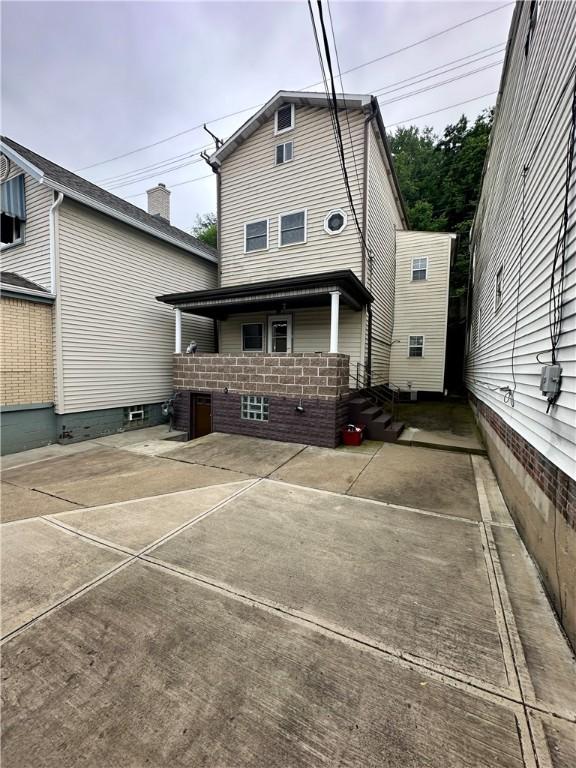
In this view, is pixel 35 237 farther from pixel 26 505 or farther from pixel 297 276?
pixel 26 505

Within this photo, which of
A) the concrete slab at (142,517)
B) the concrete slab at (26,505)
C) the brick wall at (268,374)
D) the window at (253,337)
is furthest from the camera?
the window at (253,337)

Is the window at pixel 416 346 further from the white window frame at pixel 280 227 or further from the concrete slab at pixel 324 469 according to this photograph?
the concrete slab at pixel 324 469

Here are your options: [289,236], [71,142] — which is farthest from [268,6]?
[71,142]

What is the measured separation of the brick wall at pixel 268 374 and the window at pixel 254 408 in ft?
0.64

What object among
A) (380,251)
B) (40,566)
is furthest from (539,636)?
(380,251)

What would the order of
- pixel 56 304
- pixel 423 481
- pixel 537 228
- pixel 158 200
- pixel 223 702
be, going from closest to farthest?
pixel 223 702, pixel 537 228, pixel 423 481, pixel 56 304, pixel 158 200

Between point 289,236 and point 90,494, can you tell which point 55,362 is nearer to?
point 90,494

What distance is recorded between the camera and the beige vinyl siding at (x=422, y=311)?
43.9 feet

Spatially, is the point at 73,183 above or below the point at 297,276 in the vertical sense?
above

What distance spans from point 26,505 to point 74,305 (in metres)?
5.58

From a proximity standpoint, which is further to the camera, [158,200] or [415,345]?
[415,345]

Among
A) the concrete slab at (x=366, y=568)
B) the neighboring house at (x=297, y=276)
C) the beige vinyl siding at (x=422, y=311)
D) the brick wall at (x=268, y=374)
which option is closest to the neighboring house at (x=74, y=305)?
the neighboring house at (x=297, y=276)

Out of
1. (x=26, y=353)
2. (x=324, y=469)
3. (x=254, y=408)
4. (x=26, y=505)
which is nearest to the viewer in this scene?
(x=26, y=505)

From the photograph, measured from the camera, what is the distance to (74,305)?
7.95 m
